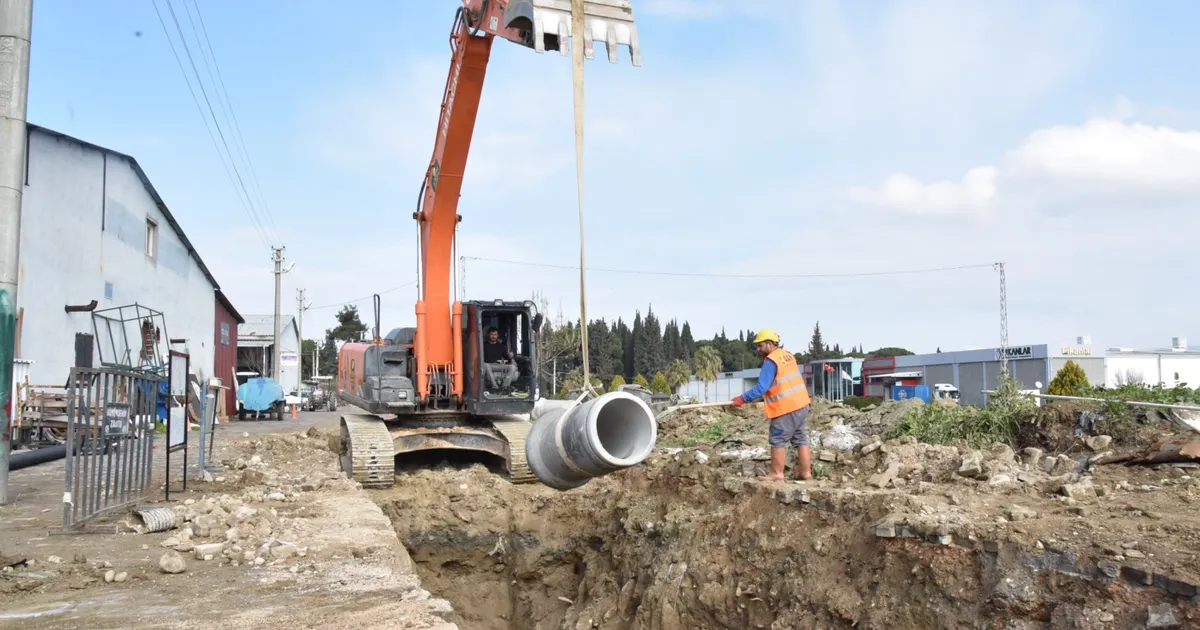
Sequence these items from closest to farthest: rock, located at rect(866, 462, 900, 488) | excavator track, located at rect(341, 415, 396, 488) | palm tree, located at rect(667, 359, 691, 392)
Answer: rock, located at rect(866, 462, 900, 488), excavator track, located at rect(341, 415, 396, 488), palm tree, located at rect(667, 359, 691, 392)

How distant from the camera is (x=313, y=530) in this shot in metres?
6.93

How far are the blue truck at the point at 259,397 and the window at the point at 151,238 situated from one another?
8636 mm

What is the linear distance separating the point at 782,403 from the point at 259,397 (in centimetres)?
2597

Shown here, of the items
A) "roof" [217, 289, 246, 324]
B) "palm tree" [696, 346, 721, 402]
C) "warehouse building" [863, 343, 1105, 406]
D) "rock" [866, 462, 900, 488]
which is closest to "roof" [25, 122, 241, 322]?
"roof" [217, 289, 246, 324]

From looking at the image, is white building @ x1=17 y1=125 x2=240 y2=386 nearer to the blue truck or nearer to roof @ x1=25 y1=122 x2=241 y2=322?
roof @ x1=25 y1=122 x2=241 y2=322

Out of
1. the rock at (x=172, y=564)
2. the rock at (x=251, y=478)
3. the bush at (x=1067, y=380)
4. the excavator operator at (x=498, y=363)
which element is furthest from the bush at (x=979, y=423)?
the bush at (x=1067, y=380)

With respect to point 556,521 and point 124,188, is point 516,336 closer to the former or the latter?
point 556,521

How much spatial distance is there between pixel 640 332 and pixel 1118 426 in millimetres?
74042

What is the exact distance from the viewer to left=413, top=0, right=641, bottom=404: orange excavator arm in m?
8.66

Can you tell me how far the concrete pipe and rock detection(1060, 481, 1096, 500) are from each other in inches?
129

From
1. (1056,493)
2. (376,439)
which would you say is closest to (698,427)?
(376,439)

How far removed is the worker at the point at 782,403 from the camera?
8102mm

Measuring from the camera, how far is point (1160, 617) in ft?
15.1

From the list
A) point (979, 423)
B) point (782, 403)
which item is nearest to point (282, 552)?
point (782, 403)
